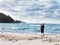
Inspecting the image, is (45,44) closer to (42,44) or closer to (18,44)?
(42,44)

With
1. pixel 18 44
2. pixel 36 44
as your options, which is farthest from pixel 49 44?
pixel 18 44

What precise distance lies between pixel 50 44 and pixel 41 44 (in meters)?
0.54

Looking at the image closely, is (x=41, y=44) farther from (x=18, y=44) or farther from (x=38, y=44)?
(x=18, y=44)

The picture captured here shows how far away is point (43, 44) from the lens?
1240 cm

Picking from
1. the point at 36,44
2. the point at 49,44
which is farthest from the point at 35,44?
the point at 49,44

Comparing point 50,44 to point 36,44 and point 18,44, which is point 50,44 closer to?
point 36,44

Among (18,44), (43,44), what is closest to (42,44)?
(43,44)

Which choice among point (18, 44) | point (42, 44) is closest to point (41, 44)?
point (42, 44)

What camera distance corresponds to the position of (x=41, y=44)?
12391 millimetres

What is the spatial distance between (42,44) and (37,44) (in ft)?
1.04

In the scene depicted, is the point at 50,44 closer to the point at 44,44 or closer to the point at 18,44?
the point at 44,44

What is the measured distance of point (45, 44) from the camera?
12383 millimetres

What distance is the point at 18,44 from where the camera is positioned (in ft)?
40.4

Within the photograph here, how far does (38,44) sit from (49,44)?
690 millimetres
